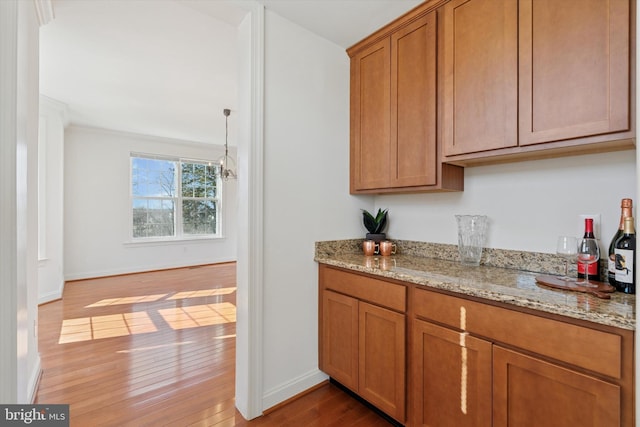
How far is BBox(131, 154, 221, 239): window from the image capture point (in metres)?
5.77

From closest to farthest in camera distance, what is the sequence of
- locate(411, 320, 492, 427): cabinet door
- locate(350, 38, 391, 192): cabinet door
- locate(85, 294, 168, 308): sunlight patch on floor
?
locate(411, 320, 492, 427): cabinet door
locate(350, 38, 391, 192): cabinet door
locate(85, 294, 168, 308): sunlight patch on floor

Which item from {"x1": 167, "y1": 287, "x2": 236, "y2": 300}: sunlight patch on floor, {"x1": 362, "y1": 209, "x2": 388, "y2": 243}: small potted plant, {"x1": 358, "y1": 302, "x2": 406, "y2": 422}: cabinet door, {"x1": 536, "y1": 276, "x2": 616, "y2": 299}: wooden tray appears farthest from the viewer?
{"x1": 167, "y1": 287, "x2": 236, "y2": 300}: sunlight patch on floor

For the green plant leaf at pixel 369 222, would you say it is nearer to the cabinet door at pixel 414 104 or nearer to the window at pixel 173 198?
the cabinet door at pixel 414 104

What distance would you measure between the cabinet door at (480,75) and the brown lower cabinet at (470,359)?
0.84m

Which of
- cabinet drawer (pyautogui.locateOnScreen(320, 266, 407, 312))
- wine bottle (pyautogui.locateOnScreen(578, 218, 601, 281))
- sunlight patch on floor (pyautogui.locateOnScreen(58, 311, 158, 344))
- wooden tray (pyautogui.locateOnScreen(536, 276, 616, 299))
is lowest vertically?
sunlight patch on floor (pyautogui.locateOnScreen(58, 311, 158, 344))

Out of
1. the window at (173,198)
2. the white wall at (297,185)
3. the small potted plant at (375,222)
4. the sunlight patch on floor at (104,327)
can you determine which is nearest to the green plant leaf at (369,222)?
the small potted plant at (375,222)

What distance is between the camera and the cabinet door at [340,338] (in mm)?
1827

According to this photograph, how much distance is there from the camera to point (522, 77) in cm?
138

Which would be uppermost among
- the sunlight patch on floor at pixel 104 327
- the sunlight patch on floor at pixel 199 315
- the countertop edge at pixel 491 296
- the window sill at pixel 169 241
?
the countertop edge at pixel 491 296

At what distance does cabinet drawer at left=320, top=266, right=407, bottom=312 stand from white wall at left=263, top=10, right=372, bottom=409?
15 centimetres

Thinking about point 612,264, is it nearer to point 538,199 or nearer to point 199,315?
point 538,199

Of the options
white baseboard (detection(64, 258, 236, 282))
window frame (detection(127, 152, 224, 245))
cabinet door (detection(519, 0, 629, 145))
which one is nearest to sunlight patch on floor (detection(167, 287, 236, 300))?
white baseboard (detection(64, 258, 236, 282))

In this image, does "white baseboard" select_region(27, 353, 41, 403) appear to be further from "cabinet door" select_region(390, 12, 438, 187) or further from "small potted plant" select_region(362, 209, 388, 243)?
"cabinet door" select_region(390, 12, 438, 187)

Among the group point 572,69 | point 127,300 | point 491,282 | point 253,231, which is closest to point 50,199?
point 127,300
